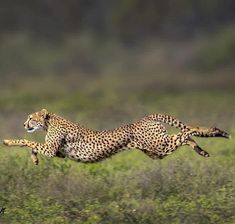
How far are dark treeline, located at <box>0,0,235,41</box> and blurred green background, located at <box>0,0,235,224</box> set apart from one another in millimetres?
38

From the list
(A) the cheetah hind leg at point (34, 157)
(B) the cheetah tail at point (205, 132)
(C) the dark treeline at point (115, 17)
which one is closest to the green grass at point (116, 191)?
(A) the cheetah hind leg at point (34, 157)

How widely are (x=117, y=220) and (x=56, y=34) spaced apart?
18.9 metres

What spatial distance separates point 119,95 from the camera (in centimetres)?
2464

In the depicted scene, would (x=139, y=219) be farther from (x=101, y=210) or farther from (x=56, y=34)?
(x=56, y=34)

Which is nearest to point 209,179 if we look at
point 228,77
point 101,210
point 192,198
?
point 192,198

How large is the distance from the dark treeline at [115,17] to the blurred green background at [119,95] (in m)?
0.04

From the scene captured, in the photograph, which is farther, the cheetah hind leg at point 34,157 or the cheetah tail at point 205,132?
the cheetah tail at point 205,132

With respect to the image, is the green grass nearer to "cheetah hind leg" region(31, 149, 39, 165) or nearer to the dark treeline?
"cheetah hind leg" region(31, 149, 39, 165)

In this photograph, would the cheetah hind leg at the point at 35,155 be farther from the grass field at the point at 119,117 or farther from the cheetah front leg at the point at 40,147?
the grass field at the point at 119,117

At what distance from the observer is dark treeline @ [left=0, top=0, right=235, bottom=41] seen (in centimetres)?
2948

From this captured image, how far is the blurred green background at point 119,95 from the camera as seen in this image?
10.9 m

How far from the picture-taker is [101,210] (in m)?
10.6

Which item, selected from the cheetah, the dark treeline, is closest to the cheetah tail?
the cheetah

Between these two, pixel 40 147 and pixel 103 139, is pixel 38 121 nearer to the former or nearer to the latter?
pixel 40 147
